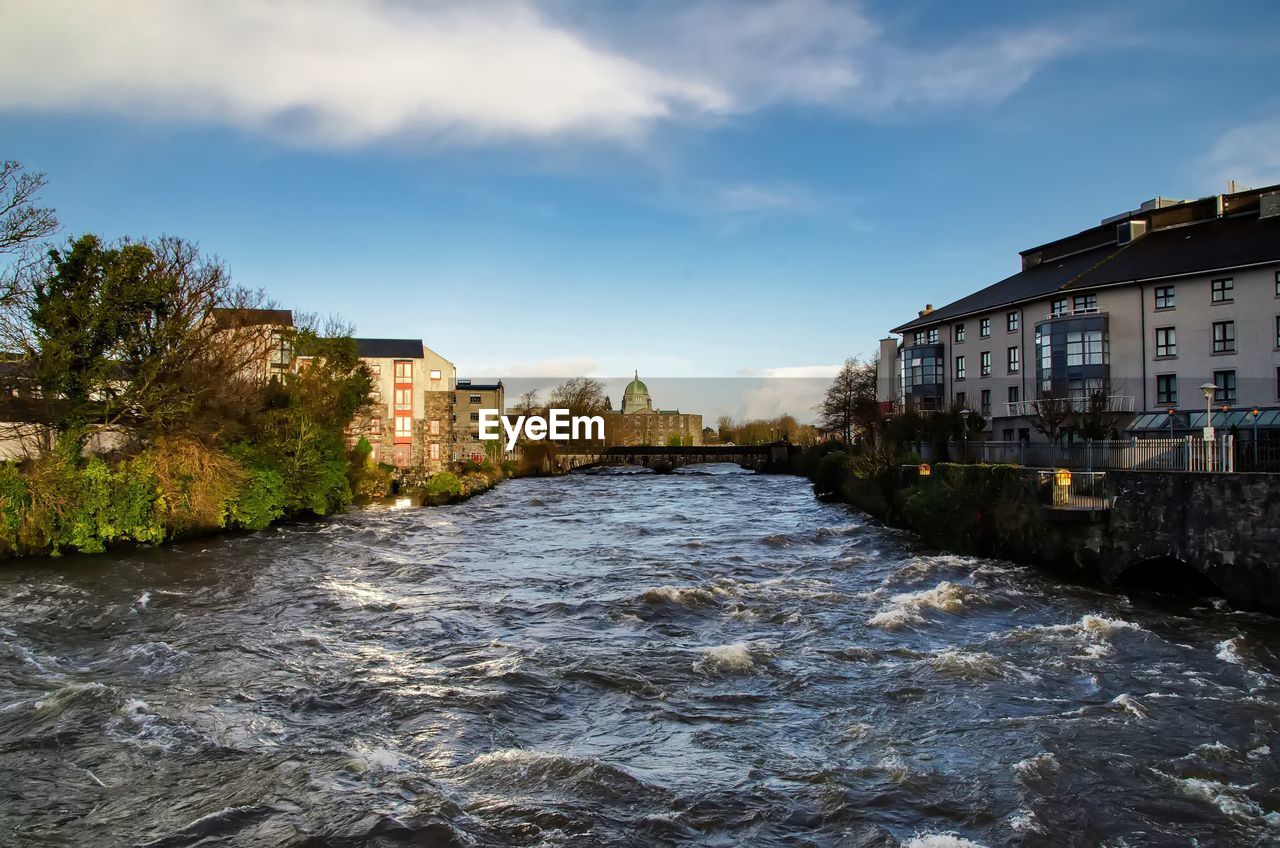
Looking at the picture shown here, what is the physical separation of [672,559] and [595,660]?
11.8 m

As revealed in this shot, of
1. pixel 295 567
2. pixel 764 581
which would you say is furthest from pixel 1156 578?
pixel 295 567

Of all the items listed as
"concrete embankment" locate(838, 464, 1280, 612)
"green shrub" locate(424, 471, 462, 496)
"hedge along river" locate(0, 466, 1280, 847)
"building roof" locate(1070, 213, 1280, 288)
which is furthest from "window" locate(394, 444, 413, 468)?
"concrete embankment" locate(838, 464, 1280, 612)

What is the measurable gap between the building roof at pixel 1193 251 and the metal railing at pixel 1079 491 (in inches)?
709

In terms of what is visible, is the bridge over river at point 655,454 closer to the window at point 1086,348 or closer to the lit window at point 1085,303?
the lit window at point 1085,303

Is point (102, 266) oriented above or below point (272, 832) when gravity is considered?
above

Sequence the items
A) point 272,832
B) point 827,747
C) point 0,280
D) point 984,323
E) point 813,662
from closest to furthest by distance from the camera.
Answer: point 272,832 → point 827,747 → point 813,662 → point 0,280 → point 984,323

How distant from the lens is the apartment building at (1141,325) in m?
32.8

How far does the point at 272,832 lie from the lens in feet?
24.8

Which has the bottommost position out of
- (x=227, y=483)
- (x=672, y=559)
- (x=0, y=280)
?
(x=672, y=559)

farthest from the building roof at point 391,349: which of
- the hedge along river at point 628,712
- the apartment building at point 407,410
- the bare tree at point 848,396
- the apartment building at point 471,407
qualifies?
the hedge along river at point 628,712

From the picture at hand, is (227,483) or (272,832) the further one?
(227,483)

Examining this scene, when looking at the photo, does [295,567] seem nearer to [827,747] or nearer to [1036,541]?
[827,747]

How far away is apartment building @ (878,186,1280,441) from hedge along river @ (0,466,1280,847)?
52.2 ft

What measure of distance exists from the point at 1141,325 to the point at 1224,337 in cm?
359
